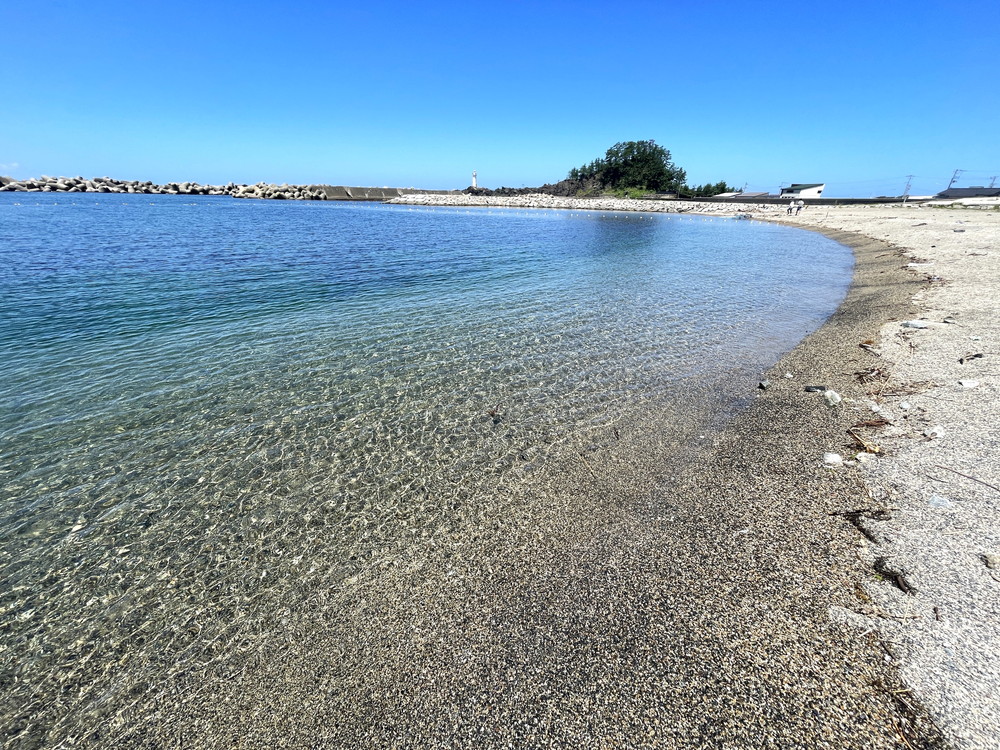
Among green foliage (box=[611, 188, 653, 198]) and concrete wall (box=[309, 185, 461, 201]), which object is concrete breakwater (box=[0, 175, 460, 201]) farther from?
green foliage (box=[611, 188, 653, 198])

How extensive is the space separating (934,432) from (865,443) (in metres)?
1.05

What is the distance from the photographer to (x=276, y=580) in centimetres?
468

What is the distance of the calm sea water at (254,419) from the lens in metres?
4.29

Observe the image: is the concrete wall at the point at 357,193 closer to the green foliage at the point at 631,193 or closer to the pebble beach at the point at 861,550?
the green foliage at the point at 631,193

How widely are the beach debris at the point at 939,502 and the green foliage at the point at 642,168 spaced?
483ft

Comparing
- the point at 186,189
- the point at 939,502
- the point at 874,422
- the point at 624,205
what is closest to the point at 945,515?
the point at 939,502

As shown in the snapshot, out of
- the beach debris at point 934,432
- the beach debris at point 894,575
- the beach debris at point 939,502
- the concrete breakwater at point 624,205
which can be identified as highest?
the concrete breakwater at point 624,205

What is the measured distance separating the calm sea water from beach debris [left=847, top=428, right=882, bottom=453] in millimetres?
2569

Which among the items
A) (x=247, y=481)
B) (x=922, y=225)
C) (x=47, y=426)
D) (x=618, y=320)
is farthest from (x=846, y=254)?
(x=47, y=426)

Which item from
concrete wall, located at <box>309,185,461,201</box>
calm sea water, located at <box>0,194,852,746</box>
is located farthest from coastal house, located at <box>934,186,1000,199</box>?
concrete wall, located at <box>309,185,461,201</box>

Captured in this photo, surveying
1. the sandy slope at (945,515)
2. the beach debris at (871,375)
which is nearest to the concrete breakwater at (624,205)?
the sandy slope at (945,515)

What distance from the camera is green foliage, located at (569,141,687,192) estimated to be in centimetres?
13250

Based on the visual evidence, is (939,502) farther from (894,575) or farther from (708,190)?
(708,190)

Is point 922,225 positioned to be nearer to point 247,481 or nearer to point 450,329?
point 450,329
